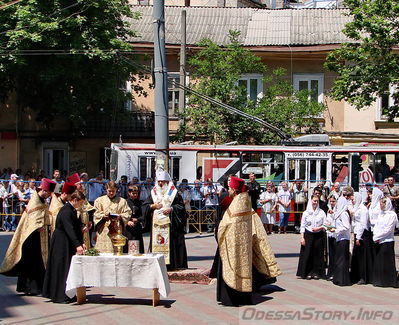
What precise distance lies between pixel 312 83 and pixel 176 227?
72.2 ft

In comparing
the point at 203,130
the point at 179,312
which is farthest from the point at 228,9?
the point at 179,312

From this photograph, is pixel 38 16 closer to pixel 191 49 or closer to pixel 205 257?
pixel 191 49

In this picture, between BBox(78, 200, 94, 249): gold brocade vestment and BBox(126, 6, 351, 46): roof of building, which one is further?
BBox(126, 6, 351, 46): roof of building

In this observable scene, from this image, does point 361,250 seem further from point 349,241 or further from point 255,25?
point 255,25

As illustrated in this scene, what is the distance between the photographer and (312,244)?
14922 mm

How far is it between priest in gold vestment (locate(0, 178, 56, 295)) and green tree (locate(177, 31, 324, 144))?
18.9m

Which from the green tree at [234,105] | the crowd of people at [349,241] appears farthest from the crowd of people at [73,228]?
the green tree at [234,105]

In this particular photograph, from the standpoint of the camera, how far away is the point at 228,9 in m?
38.5

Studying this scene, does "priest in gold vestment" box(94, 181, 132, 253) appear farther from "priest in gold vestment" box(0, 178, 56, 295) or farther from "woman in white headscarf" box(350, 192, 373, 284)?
"woman in white headscarf" box(350, 192, 373, 284)

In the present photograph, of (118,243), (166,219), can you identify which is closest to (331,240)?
(166,219)

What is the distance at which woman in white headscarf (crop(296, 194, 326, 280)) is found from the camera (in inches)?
582

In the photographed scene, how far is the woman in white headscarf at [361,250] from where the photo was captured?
14.3m

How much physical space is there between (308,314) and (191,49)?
2485cm

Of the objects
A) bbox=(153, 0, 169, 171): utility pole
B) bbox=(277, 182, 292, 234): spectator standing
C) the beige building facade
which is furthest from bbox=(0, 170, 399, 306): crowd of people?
the beige building facade
